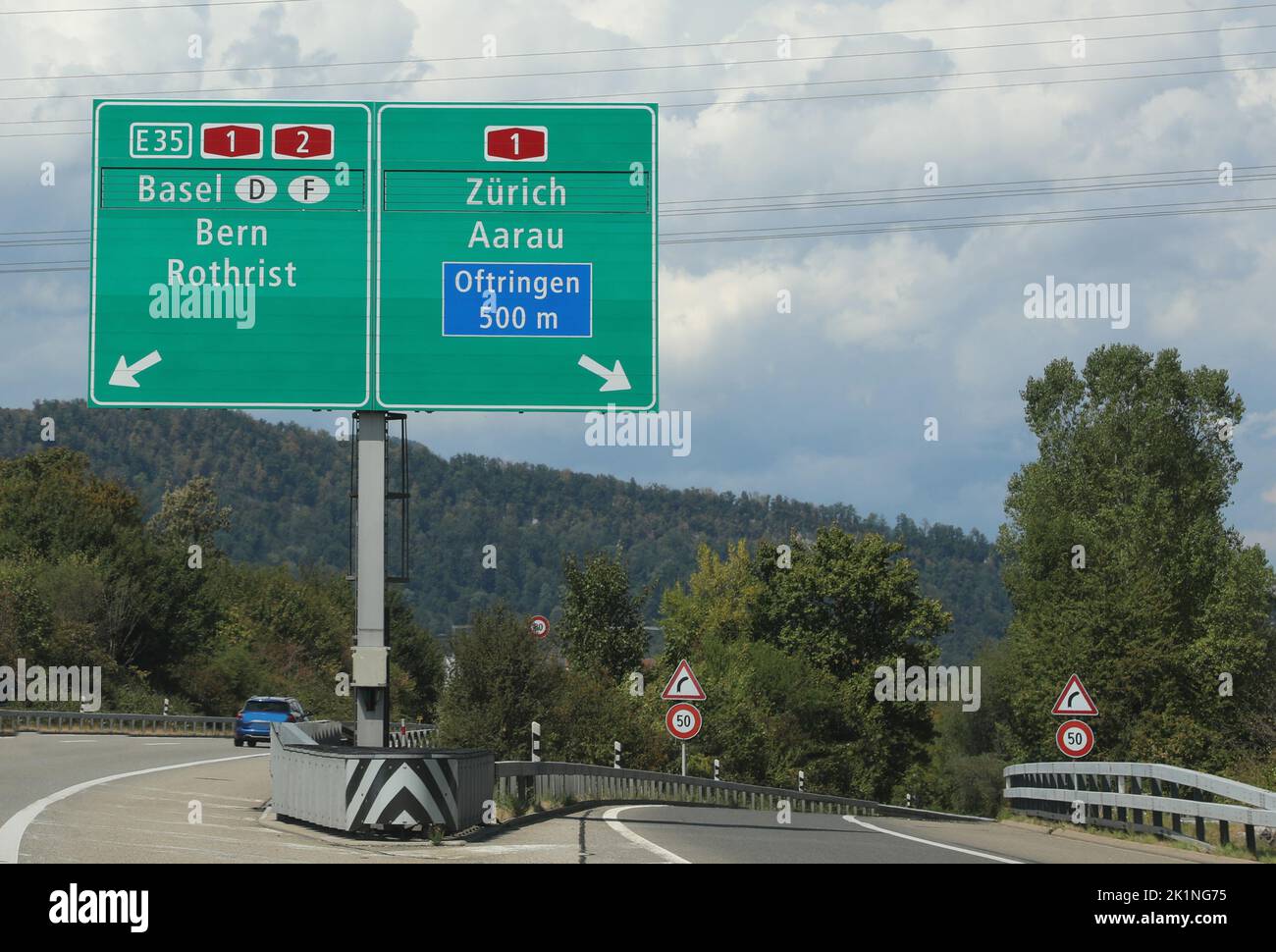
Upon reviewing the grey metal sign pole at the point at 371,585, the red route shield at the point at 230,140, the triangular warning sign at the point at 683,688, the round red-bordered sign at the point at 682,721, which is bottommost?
the round red-bordered sign at the point at 682,721

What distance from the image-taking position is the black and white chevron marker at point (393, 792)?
634 inches

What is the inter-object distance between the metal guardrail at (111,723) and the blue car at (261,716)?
6.87 meters

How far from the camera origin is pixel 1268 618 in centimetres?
6406

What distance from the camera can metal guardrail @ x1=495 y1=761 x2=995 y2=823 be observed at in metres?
22.3

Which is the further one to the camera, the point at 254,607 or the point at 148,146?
the point at 254,607

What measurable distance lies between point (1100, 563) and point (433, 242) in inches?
1761

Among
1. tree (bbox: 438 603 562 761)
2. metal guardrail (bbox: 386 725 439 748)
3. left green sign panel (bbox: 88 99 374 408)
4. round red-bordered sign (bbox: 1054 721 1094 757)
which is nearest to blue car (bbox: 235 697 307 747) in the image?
tree (bbox: 438 603 562 761)

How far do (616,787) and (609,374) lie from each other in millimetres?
10866

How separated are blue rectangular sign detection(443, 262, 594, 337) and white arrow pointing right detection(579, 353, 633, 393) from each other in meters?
0.40

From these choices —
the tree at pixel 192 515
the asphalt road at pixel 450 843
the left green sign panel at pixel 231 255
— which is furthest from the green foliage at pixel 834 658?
the tree at pixel 192 515

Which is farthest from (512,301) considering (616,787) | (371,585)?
(616,787)

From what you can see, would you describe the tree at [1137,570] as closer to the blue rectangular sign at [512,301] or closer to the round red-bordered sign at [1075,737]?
the round red-bordered sign at [1075,737]

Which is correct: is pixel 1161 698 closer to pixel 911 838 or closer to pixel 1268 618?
pixel 1268 618
